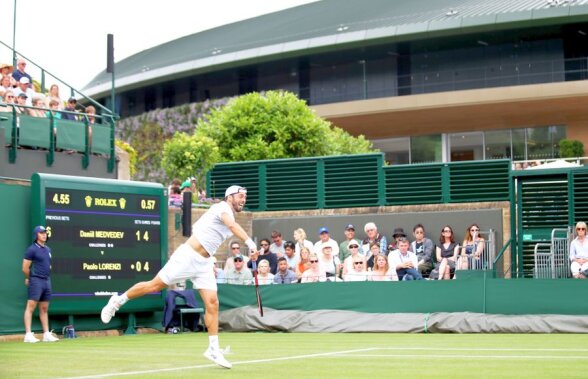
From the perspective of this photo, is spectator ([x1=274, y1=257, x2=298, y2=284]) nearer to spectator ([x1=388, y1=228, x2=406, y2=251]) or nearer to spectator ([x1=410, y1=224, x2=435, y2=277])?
spectator ([x1=388, y1=228, x2=406, y2=251])

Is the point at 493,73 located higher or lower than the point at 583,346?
higher

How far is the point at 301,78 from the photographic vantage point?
56.9m

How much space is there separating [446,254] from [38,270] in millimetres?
9272

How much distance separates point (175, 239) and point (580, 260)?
926cm

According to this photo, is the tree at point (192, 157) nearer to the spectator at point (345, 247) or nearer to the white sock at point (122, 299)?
the spectator at point (345, 247)

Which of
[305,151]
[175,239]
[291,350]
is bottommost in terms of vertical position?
[291,350]

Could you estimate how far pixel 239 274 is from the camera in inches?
951

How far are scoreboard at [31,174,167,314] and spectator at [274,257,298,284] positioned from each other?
8.52 ft

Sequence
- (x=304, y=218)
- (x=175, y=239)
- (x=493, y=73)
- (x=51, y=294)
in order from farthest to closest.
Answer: (x=493, y=73), (x=304, y=218), (x=175, y=239), (x=51, y=294)

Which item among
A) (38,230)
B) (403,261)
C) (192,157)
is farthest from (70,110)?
(403,261)

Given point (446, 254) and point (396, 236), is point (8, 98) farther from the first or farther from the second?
point (446, 254)

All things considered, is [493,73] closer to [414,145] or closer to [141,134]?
[414,145]

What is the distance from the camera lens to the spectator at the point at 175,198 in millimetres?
25938

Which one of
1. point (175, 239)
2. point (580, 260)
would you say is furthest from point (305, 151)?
point (580, 260)
